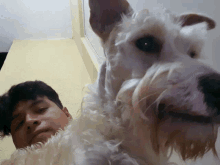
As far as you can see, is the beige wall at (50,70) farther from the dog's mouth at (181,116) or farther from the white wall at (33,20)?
the dog's mouth at (181,116)

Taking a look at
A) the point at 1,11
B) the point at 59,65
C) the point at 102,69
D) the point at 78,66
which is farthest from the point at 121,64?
the point at 1,11

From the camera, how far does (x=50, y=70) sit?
1423 millimetres

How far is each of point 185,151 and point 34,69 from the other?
1337 mm

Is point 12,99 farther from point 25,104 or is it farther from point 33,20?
point 33,20

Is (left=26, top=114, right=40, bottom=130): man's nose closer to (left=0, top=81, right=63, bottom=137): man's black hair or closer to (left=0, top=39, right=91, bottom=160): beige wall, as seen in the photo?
(left=0, top=81, right=63, bottom=137): man's black hair

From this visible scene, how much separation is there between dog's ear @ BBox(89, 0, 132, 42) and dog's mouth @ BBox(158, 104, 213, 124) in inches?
9.2

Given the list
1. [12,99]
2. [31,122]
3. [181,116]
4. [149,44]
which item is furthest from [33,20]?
[181,116]

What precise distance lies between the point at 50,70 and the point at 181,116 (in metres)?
1.26

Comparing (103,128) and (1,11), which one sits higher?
(103,128)

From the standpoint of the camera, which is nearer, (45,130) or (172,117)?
(172,117)

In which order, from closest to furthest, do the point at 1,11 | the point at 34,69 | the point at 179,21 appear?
the point at 179,21 < the point at 34,69 < the point at 1,11

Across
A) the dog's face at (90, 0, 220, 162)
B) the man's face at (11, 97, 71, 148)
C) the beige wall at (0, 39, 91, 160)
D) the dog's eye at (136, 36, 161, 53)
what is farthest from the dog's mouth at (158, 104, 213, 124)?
the beige wall at (0, 39, 91, 160)

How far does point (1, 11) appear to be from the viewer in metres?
2.28

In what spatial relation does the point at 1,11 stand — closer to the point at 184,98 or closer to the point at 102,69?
the point at 102,69
